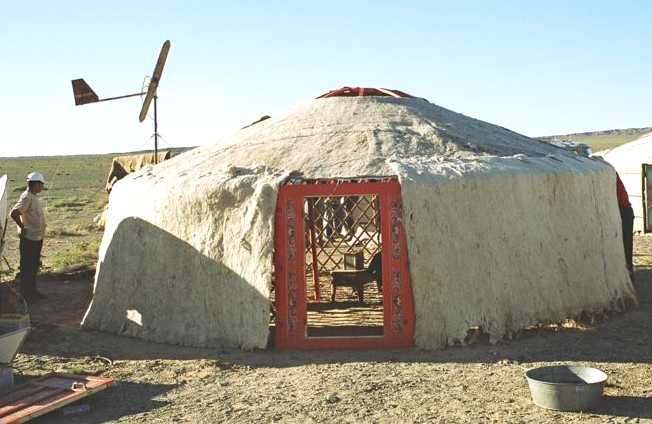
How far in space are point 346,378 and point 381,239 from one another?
1.31m

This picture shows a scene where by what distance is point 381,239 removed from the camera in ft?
20.8

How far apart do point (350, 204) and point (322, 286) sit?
2.57 metres

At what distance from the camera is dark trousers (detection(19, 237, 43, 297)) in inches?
313

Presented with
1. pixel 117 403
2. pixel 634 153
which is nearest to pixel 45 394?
pixel 117 403

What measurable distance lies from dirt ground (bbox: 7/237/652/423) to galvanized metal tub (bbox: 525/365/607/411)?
0.18 feet

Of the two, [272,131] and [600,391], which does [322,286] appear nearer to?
[272,131]

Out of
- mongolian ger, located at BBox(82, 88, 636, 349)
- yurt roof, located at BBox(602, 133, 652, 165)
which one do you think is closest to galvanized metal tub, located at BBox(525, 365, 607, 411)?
mongolian ger, located at BBox(82, 88, 636, 349)

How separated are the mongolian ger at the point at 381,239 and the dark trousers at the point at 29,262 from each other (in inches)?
42.4

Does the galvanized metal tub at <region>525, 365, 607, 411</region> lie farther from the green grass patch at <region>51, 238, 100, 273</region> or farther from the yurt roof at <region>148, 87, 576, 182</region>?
the green grass patch at <region>51, 238, 100, 273</region>

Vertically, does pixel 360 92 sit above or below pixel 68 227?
above

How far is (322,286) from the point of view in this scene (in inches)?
374

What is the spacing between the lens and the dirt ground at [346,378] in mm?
4711

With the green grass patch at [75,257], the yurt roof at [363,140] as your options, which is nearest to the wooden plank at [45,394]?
the yurt roof at [363,140]

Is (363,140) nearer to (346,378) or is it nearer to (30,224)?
(346,378)
